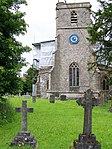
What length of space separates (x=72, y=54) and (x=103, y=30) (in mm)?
21479

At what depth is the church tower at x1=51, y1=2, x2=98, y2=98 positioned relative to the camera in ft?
146

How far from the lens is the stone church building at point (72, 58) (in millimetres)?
44531

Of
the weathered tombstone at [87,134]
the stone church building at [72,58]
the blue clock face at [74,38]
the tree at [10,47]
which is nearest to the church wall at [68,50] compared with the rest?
the stone church building at [72,58]

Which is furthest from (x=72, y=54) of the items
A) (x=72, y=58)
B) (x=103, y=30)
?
(x=103, y=30)

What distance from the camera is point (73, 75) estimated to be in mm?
45000

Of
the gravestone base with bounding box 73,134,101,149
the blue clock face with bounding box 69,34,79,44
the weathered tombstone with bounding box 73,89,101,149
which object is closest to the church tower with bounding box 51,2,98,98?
the blue clock face with bounding box 69,34,79,44

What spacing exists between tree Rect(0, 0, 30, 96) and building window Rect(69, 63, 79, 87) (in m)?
30.9

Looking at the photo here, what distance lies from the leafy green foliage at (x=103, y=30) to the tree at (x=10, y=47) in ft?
35.7

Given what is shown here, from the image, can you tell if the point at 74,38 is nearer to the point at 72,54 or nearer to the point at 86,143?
the point at 72,54

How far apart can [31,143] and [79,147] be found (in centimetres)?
143

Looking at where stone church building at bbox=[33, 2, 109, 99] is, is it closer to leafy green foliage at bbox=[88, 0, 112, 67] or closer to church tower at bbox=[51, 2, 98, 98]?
church tower at bbox=[51, 2, 98, 98]

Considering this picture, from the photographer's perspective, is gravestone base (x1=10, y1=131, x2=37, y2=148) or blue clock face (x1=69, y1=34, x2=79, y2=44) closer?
gravestone base (x1=10, y1=131, x2=37, y2=148)

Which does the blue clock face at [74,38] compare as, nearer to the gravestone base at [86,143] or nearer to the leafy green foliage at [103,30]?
the leafy green foliage at [103,30]

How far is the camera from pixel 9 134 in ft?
36.1
